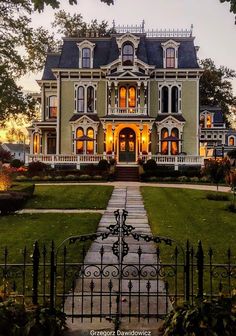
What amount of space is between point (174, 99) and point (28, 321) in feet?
119

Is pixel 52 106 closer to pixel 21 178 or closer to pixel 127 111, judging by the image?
pixel 127 111

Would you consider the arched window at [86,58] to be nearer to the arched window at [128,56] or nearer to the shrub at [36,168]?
the arched window at [128,56]

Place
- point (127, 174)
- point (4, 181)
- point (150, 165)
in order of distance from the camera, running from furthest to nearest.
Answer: point (127, 174) → point (150, 165) → point (4, 181)

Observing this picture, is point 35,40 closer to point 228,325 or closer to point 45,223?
point 45,223

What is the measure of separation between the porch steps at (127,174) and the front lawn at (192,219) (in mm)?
11120

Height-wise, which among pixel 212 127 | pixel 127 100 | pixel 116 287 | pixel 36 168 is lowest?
pixel 116 287

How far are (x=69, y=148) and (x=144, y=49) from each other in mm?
11951

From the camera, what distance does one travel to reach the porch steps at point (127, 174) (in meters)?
34.9

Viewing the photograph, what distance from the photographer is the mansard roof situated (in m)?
40.2

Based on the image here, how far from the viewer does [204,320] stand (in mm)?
5145

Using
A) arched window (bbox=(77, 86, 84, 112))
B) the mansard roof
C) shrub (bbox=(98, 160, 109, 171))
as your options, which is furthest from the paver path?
the mansard roof

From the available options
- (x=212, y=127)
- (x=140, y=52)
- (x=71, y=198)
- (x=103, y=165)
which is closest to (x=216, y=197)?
(x=71, y=198)

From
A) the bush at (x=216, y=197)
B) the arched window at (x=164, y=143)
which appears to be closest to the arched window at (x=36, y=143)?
the arched window at (x=164, y=143)

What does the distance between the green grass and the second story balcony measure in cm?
1439
